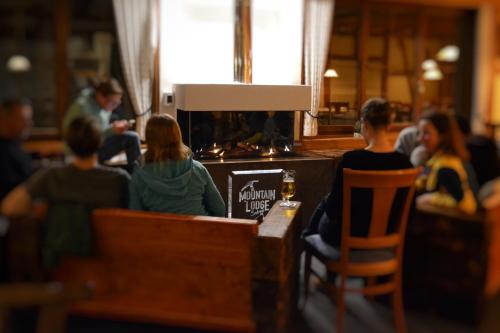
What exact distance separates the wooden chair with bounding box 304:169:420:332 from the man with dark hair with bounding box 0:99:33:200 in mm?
1019

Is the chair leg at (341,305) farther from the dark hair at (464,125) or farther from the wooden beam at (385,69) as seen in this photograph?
the wooden beam at (385,69)

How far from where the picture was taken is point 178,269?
1670 millimetres

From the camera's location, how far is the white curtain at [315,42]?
10.7 ft

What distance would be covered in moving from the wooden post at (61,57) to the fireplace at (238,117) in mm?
1505

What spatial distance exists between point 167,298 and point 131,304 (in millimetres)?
117

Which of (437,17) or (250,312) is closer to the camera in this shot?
(250,312)

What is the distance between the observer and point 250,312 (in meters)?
1.68

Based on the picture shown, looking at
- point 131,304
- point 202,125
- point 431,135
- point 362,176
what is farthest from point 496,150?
point 202,125

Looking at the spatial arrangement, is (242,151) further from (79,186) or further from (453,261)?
(79,186)

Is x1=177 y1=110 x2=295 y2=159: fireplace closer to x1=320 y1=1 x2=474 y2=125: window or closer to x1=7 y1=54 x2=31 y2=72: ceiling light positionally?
x1=320 y1=1 x2=474 y2=125: window

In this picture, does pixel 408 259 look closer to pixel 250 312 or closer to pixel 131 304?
pixel 250 312

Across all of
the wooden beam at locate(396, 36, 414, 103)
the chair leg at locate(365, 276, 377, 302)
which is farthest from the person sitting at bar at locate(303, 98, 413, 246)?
the wooden beam at locate(396, 36, 414, 103)

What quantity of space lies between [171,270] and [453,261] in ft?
3.47

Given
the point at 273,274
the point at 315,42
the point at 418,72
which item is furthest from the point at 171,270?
the point at 418,72
